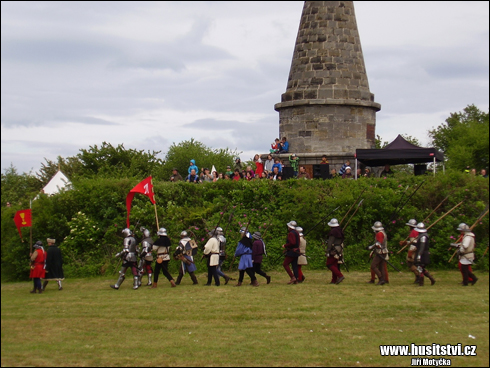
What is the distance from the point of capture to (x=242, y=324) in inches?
559

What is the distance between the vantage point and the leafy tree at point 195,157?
2194 inches

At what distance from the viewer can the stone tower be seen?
94.4 feet

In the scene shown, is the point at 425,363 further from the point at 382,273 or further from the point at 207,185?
the point at 207,185

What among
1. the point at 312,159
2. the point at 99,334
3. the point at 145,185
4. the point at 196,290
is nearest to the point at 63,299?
the point at 196,290

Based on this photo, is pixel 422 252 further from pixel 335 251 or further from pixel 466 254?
pixel 335 251

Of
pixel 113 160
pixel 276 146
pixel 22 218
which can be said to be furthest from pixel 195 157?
pixel 22 218

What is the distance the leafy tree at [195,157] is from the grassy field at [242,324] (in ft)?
119

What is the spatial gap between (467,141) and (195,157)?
4148cm

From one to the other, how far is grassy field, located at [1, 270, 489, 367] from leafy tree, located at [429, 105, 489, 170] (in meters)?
3.20

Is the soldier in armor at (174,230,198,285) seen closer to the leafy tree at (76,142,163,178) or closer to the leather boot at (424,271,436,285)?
the leather boot at (424,271,436,285)

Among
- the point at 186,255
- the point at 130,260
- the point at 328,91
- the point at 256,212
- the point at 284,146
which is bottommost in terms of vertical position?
Result: the point at 130,260

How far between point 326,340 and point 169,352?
2.86 metres

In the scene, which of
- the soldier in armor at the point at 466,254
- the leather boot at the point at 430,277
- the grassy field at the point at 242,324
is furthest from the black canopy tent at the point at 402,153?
the leather boot at the point at 430,277

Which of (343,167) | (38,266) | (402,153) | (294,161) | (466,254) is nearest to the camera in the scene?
(466,254)
